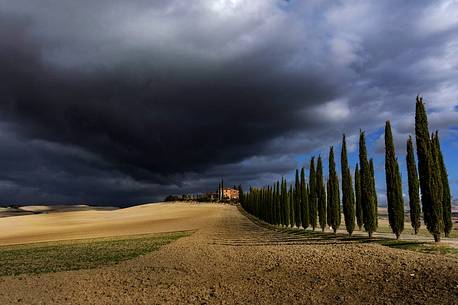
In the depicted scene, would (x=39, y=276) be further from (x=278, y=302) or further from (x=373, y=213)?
(x=373, y=213)

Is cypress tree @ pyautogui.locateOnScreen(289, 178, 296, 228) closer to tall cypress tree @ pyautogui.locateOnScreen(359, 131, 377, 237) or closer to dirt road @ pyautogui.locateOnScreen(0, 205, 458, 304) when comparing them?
tall cypress tree @ pyautogui.locateOnScreen(359, 131, 377, 237)

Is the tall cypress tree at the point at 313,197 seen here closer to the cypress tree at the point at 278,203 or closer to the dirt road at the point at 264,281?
the cypress tree at the point at 278,203

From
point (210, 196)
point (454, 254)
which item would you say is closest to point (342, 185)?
point (454, 254)

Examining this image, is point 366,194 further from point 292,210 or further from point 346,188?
point 292,210

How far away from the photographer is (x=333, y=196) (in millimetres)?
40000

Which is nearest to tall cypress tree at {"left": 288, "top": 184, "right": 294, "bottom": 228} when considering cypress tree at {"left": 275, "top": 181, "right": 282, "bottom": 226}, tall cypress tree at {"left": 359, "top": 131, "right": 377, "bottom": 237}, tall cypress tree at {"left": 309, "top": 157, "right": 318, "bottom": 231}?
cypress tree at {"left": 275, "top": 181, "right": 282, "bottom": 226}

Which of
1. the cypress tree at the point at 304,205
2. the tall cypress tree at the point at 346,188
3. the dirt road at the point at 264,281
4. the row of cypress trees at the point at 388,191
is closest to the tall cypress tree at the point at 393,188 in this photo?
the row of cypress trees at the point at 388,191

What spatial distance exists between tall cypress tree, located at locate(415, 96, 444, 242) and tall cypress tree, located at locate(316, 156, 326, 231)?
17424 mm

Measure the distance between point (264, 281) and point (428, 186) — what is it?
46.5 ft

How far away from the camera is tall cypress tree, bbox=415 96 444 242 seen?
79.6 ft

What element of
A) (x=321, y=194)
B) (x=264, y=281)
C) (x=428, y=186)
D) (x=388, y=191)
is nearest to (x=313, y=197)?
(x=321, y=194)

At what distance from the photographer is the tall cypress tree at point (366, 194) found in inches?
1235

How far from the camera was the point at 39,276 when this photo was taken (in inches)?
807

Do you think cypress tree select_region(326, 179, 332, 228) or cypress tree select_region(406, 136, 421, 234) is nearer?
cypress tree select_region(406, 136, 421, 234)
